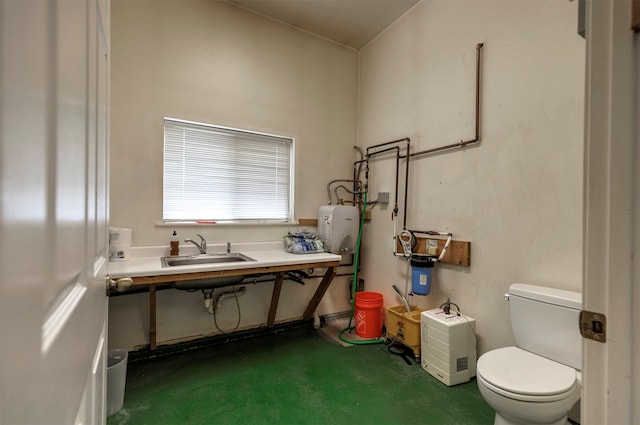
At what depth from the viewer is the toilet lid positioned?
1.39 m

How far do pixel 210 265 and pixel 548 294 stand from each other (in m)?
2.19

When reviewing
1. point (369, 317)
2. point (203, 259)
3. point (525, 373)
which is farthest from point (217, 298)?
point (525, 373)

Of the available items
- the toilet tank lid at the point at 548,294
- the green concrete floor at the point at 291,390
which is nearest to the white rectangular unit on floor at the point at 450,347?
the green concrete floor at the point at 291,390

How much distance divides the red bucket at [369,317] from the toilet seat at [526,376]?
1183mm

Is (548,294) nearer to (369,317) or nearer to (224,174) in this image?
(369,317)

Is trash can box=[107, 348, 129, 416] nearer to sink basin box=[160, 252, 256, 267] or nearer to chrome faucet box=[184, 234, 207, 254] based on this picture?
sink basin box=[160, 252, 256, 267]

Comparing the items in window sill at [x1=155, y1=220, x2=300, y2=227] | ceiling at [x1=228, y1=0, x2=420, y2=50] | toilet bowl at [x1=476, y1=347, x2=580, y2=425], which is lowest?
toilet bowl at [x1=476, y1=347, x2=580, y2=425]

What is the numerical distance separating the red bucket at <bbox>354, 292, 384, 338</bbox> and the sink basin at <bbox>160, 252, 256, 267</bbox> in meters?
1.18

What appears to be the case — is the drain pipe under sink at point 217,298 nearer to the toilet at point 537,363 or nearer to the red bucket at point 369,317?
the red bucket at point 369,317

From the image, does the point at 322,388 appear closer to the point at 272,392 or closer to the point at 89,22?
the point at 272,392

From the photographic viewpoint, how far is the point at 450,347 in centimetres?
206

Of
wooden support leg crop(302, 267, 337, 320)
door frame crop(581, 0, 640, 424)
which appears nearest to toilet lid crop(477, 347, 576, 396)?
door frame crop(581, 0, 640, 424)

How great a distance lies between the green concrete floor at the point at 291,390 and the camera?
1.75m

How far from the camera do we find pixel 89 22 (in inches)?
24.0
